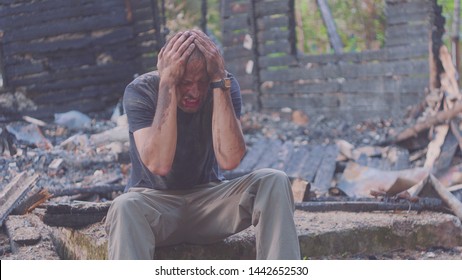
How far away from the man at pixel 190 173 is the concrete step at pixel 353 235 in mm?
309

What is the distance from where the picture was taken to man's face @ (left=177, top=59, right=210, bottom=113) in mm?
2832

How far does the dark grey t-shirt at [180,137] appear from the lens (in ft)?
9.50

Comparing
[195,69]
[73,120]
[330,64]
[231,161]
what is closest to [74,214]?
[231,161]

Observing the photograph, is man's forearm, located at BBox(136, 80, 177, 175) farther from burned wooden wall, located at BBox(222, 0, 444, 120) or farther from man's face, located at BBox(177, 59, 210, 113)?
burned wooden wall, located at BBox(222, 0, 444, 120)

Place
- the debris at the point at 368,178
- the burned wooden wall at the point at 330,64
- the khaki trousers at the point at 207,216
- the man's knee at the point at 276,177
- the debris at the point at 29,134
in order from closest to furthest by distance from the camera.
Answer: the khaki trousers at the point at 207,216 < the man's knee at the point at 276,177 < the debris at the point at 29,134 < the debris at the point at 368,178 < the burned wooden wall at the point at 330,64

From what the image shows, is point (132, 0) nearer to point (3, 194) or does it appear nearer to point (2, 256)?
point (3, 194)

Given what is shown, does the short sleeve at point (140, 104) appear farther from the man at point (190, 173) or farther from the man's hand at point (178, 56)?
the man's hand at point (178, 56)

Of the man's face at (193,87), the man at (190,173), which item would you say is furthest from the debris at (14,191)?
the man's face at (193,87)

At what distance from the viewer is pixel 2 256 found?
10.4ft

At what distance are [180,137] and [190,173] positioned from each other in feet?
0.54

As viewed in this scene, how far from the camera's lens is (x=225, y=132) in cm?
286

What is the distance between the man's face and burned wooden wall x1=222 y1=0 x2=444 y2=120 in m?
3.61

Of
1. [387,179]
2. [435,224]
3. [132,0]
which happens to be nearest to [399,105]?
[387,179]

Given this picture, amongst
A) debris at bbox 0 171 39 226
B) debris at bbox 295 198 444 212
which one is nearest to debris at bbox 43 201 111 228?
debris at bbox 0 171 39 226
